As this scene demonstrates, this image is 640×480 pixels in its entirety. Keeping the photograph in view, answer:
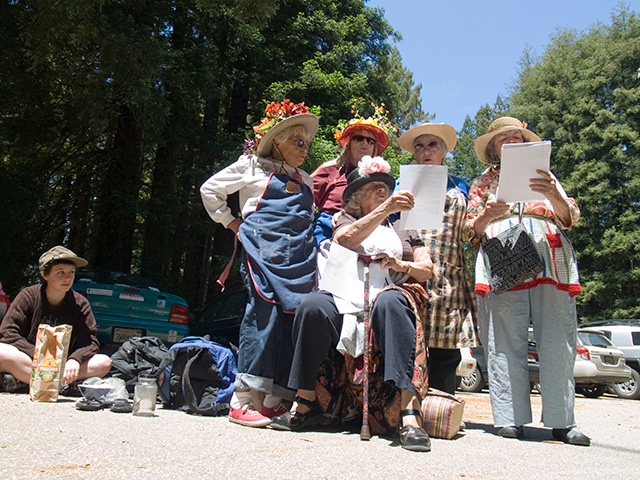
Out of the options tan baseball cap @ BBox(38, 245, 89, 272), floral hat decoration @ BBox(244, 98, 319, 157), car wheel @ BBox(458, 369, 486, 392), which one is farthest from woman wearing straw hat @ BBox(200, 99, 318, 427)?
car wheel @ BBox(458, 369, 486, 392)

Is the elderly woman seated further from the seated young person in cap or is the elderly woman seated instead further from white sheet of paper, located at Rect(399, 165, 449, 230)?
the seated young person in cap

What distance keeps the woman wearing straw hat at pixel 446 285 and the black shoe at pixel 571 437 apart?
2.44ft

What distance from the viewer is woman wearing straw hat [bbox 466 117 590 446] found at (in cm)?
356

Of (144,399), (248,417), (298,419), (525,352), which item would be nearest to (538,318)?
(525,352)

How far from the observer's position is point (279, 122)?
4.17 m

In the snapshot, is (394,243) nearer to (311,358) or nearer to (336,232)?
(336,232)

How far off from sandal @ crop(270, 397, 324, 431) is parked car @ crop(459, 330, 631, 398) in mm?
9158

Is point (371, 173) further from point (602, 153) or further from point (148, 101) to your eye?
point (602, 153)

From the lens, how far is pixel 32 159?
12.6 meters

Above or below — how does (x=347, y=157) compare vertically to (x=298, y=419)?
above

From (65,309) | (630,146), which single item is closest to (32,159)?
(65,309)

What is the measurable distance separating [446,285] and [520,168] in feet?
3.15

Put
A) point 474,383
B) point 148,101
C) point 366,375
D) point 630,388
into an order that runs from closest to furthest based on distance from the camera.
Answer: point 366,375
point 148,101
point 474,383
point 630,388

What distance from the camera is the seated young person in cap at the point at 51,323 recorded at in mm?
4523
